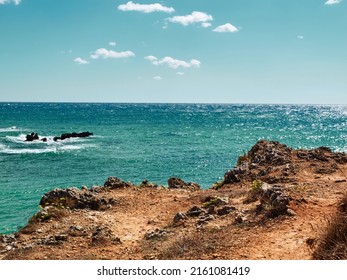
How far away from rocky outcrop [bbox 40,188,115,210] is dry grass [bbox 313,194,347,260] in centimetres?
1128

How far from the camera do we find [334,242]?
821 centimetres

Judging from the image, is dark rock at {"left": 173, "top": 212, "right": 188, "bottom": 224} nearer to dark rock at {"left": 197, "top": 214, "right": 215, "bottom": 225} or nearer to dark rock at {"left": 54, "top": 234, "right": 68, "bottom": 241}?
dark rock at {"left": 197, "top": 214, "right": 215, "bottom": 225}

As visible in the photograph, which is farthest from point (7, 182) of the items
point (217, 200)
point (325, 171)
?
point (325, 171)

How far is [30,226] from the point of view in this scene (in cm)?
1440

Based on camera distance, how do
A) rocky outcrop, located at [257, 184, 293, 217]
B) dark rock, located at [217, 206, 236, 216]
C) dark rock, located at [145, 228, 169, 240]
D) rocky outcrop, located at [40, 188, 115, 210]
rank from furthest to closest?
rocky outcrop, located at [40, 188, 115, 210]
dark rock, located at [217, 206, 236, 216]
dark rock, located at [145, 228, 169, 240]
rocky outcrop, located at [257, 184, 293, 217]


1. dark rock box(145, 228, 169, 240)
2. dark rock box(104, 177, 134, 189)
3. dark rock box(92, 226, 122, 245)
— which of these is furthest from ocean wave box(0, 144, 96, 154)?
dark rock box(145, 228, 169, 240)

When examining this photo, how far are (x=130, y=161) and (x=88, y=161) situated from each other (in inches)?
191

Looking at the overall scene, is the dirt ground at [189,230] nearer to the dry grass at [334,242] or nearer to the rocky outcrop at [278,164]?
the dry grass at [334,242]

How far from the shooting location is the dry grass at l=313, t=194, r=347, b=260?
7969 millimetres

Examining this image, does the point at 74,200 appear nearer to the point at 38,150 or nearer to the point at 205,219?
the point at 205,219

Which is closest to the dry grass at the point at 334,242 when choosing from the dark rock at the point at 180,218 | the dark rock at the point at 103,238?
the dark rock at the point at 180,218

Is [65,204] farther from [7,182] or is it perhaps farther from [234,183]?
[7,182]

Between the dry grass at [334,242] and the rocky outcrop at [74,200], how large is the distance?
11282 millimetres
